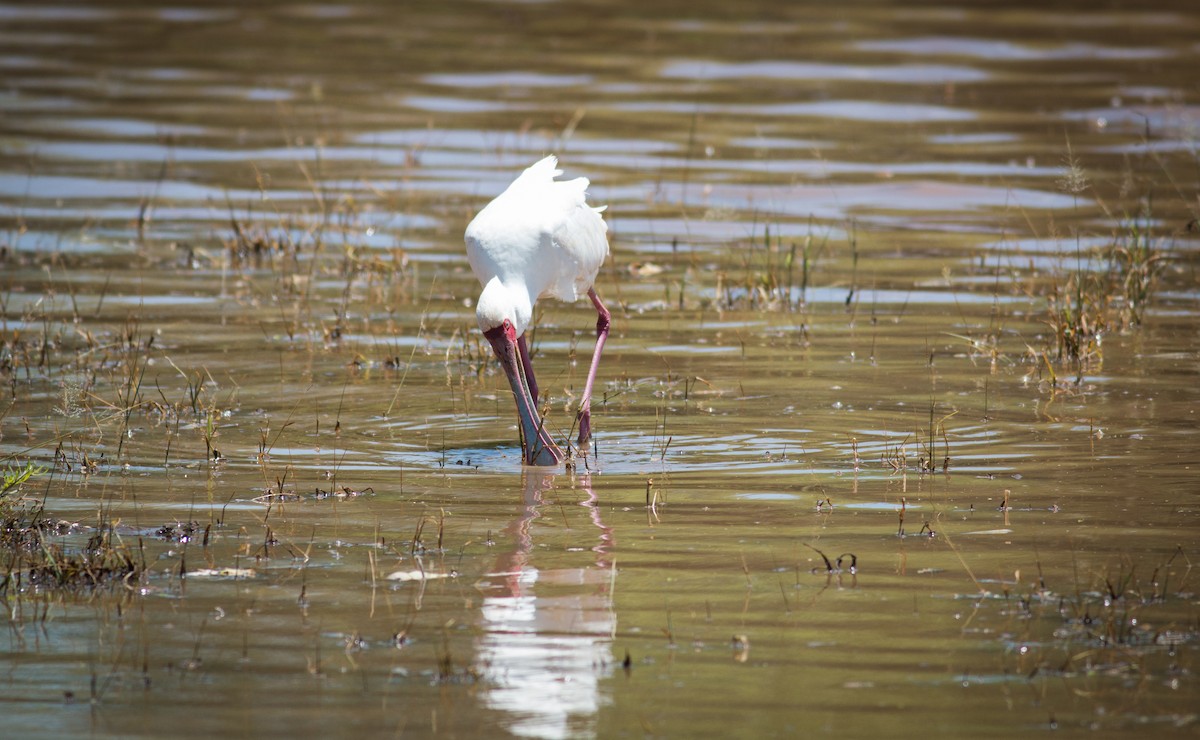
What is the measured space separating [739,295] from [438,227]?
11.1ft

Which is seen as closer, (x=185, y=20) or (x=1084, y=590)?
(x=1084, y=590)

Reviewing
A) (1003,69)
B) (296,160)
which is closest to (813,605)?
(296,160)

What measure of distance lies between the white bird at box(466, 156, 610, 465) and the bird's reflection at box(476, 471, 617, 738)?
152cm

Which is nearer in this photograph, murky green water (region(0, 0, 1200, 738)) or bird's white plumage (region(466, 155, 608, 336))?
murky green water (region(0, 0, 1200, 738))

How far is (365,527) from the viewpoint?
7383 mm

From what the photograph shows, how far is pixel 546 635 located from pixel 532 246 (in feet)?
12.0

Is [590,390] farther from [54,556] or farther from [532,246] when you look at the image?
[54,556]

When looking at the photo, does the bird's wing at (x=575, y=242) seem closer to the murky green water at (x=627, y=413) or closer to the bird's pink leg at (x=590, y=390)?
the bird's pink leg at (x=590, y=390)

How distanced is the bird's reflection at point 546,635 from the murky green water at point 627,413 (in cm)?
2

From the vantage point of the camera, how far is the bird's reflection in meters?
5.32

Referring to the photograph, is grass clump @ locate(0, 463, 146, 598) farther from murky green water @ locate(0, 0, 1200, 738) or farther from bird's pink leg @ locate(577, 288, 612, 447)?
bird's pink leg @ locate(577, 288, 612, 447)

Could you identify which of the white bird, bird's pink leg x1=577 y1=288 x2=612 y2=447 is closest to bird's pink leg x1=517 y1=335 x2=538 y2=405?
the white bird

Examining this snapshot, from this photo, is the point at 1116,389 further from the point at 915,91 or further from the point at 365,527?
the point at 915,91

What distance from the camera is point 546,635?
19.7 feet
